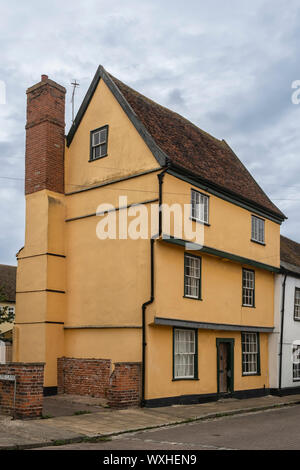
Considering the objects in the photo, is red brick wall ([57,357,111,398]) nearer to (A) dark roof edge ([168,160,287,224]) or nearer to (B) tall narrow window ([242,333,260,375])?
(B) tall narrow window ([242,333,260,375])

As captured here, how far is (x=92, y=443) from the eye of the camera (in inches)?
463

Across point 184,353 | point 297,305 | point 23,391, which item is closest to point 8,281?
point 297,305

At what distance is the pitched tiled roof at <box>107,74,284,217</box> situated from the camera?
20.0m

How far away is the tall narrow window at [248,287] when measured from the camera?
22.5 meters

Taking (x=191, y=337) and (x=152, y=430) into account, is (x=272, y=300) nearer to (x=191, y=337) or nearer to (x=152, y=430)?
(x=191, y=337)

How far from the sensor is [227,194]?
70.0 ft

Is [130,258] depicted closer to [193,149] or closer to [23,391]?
[193,149]

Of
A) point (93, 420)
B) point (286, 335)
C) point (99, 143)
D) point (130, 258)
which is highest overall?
point (99, 143)

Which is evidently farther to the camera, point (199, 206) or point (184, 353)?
point (199, 206)

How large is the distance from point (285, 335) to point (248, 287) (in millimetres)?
3227

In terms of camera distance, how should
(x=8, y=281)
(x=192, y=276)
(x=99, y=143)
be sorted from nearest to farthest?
1. (x=192, y=276)
2. (x=99, y=143)
3. (x=8, y=281)

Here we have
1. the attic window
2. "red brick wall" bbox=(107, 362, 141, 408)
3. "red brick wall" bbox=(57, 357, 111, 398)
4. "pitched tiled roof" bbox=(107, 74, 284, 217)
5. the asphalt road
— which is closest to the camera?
the asphalt road

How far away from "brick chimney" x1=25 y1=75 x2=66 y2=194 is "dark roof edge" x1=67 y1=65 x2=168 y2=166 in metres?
0.61

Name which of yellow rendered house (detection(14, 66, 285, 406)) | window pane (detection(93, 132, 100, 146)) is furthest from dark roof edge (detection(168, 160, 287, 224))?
window pane (detection(93, 132, 100, 146))
